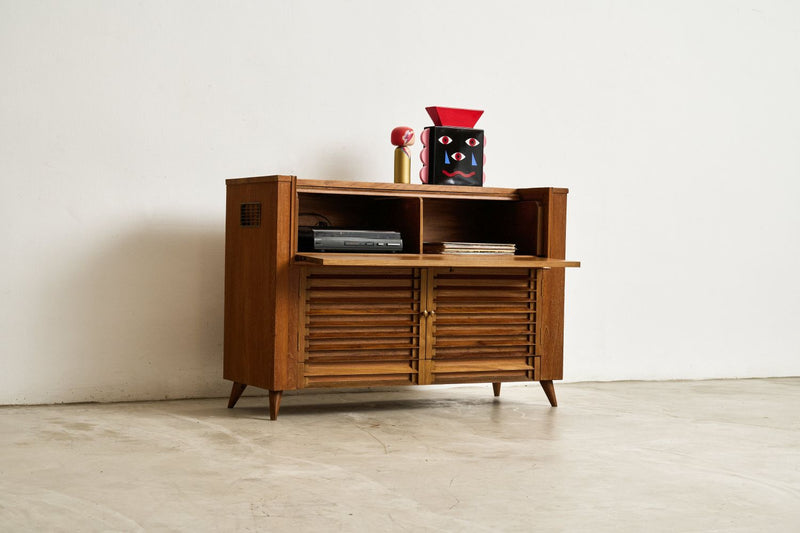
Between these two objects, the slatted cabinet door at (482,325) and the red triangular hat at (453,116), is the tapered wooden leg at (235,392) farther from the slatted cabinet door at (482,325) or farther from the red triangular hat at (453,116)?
the red triangular hat at (453,116)

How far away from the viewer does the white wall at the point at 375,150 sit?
404 centimetres

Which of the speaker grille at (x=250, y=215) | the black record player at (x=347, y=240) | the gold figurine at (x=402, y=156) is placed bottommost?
the black record player at (x=347, y=240)

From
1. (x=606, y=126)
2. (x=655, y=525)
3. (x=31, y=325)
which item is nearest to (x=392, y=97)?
(x=606, y=126)

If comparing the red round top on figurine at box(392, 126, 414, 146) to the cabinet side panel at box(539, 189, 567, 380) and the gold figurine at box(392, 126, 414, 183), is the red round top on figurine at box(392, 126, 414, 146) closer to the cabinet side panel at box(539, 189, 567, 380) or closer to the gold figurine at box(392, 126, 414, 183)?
the gold figurine at box(392, 126, 414, 183)

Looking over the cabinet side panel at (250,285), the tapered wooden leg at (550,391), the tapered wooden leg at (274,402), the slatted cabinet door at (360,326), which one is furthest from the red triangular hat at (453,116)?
the tapered wooden leg at (274,402)

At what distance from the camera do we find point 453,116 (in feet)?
14.1

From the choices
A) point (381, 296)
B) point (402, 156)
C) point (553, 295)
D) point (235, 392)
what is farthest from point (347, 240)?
point (553, 295)

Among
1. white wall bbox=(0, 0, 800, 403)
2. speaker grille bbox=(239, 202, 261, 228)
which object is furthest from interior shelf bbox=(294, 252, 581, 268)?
white wall bbox=(0, 0, 800, 403)

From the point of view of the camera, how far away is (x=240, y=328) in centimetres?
398

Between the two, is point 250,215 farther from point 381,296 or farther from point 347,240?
point 381,296

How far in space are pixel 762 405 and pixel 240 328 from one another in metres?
2.42

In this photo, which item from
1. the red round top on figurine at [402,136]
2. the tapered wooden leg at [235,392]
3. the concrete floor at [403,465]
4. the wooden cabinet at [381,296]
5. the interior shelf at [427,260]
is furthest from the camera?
the red round top on figurine at [402,136]

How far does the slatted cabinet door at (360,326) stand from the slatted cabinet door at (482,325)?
100 millimetres

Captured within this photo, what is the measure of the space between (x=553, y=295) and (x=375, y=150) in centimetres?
110
